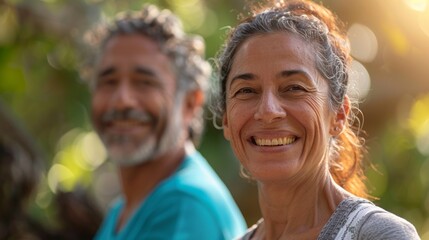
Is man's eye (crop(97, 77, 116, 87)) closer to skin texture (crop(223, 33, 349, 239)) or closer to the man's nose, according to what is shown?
the man's nose

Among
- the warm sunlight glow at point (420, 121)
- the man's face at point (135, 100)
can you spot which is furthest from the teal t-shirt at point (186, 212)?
the warm sunlight glow at point (420, 121)

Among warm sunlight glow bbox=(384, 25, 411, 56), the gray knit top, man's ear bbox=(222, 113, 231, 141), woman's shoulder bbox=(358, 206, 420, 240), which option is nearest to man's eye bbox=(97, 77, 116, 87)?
warm sunlight glow bbox=(384, 25, 411, 56)

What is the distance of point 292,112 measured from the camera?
2637 millimetres

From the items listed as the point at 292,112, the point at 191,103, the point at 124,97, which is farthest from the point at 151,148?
the point at 292,112

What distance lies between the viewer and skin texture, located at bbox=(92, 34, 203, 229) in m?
4.46

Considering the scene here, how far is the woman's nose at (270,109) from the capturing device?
2.60m

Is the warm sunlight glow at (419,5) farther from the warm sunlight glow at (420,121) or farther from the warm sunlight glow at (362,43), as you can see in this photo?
the warm sunlight glow at (420,121)

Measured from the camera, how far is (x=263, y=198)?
277 centimetres

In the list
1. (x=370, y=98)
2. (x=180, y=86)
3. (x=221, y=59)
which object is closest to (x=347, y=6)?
(x=370, y=98)

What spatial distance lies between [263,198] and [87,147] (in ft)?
18.5

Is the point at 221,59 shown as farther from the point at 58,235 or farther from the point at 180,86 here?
the point at 58,235

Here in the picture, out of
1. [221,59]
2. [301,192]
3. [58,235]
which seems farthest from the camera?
[58,235]

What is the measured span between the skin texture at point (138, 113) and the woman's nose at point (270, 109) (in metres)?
1.82

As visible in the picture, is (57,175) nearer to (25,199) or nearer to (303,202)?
(25,199)
